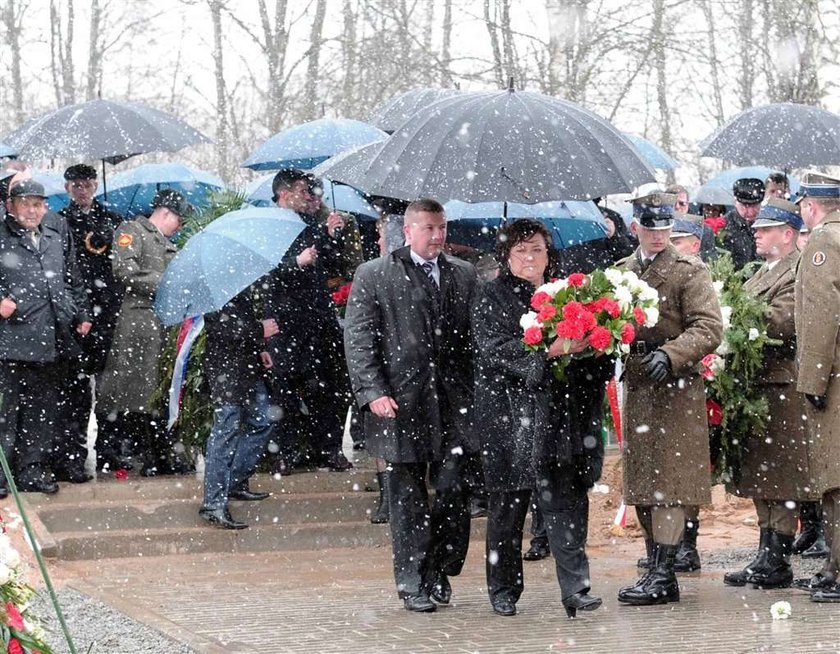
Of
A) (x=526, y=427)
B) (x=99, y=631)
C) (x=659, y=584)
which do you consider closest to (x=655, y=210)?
(x=526, y=427)

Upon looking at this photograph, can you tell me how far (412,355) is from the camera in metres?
8.66

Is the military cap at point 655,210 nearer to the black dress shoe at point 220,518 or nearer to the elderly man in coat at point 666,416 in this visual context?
the elderly man in coat at point 666,416

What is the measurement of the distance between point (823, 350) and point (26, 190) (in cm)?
577

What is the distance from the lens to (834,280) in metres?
8.51

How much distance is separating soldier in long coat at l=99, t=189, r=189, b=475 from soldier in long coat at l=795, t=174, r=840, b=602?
5282mm

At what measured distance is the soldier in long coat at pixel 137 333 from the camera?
11961mm

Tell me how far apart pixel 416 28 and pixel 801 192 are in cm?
1616

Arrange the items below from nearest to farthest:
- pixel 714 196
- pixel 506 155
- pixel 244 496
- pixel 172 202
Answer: pixel 506 155, pixel 244 496, pixel 172 202, pixel 714 196

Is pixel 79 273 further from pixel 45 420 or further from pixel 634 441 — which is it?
pixel 634 441

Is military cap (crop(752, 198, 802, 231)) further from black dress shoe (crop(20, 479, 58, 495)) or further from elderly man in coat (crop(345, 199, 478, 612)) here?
black dress shoe (crop(20, 479, 58, 495))

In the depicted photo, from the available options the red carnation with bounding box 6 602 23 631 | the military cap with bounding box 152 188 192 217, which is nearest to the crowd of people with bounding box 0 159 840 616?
the military cap with bounding box 152 188 192 217

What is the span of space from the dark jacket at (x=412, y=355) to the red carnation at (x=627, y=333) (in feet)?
4.02

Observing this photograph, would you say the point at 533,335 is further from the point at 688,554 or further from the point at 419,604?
the point at 688,554

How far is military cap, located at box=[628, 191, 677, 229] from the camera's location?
8.63m
